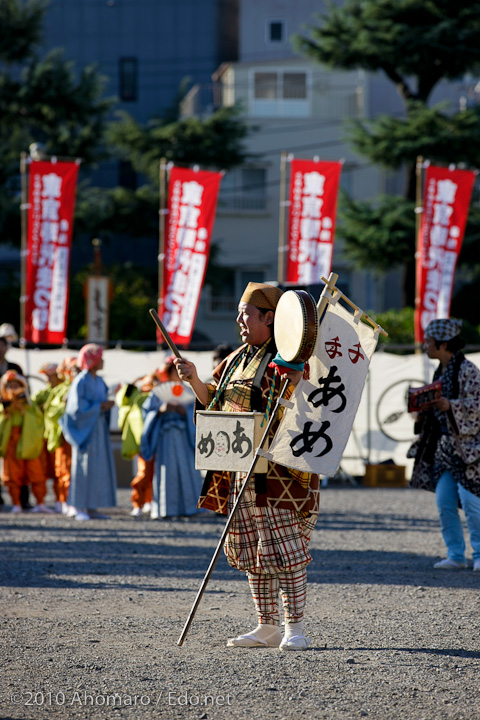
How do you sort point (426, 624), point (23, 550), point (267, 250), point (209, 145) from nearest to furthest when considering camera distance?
point (426, 624), point (23, 550), point (209, 145), point (267, 250)

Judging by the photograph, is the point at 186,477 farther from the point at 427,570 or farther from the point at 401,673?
the point at 401,673

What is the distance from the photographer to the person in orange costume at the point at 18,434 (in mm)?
10789

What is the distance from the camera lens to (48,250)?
15148 mm

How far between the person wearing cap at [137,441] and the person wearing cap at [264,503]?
5.85 metres

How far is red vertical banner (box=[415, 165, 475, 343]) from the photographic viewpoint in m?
15.5

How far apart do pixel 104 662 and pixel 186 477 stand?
19.6 feet

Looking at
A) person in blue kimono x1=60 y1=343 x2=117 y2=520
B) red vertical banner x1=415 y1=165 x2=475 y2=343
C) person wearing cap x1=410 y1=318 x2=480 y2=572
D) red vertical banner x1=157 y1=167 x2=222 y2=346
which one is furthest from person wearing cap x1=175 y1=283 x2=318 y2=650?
red vertical banner x1=415 y1=165 x2=475 y2=343

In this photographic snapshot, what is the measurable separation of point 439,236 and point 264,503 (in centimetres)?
1171

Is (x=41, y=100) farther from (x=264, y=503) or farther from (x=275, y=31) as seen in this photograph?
(x=264, y=503)

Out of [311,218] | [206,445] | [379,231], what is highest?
A: [311,218]

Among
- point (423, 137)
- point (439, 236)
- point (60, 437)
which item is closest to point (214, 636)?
point (60, 437)

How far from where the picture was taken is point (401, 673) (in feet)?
14.1

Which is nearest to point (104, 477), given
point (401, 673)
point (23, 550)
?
point (23, 550)

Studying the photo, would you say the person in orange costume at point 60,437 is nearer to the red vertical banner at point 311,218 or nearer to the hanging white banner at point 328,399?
the red vertical banner at point 311,218
